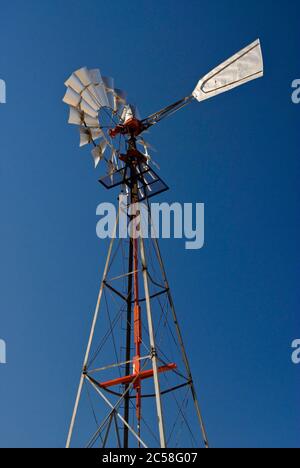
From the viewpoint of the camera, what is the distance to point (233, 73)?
Answer: 1666 cm

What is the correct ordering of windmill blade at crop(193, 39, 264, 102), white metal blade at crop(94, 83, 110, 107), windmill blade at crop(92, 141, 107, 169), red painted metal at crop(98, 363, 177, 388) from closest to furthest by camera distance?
red painted metal at crop(98, 363, 177, 388) < windmill blade at crop(193, 39, 264, 102) < white metal blade at crop(94, 83, 110, 107) < windmill blade at crop(92, 141, 107, 169)

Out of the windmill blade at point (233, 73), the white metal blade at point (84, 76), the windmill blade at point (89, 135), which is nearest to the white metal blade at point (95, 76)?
the white metal blade at point (84, 76)

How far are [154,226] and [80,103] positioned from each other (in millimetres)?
4973

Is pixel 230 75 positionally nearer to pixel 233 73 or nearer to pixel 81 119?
pixel 233 73

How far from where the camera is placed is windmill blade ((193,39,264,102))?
53.4 ft

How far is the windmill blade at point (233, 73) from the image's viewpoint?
16.3 m

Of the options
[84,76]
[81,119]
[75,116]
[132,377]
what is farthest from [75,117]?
[132,377]

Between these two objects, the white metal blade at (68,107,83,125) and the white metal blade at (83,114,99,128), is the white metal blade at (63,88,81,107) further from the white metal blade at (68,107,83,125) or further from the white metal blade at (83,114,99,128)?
the white metal blade at (83,114,99,128)

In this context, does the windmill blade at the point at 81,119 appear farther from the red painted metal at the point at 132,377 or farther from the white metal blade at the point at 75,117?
the red painted metal at the point at 132,377

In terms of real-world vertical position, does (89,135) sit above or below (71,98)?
below

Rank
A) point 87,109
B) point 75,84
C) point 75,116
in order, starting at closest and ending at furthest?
point 75,84 → point 75,116 → point 87,109

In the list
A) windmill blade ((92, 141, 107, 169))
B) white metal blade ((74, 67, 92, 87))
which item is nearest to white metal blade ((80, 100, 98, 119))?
white metal blade ((74, 67, 92, 87))
